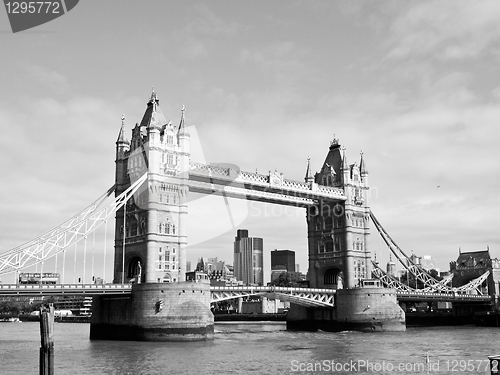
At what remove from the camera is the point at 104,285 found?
59.1 meters

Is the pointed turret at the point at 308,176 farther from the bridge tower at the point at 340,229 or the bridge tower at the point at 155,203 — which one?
the bridge tower at the point at 155,203

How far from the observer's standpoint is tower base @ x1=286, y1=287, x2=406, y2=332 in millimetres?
77312

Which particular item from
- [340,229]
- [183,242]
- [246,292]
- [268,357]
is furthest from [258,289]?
[268,357]

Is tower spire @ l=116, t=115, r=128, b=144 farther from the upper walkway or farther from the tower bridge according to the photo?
the upper walkway

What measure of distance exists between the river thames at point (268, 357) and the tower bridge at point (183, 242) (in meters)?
4.29

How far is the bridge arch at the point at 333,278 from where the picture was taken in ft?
291

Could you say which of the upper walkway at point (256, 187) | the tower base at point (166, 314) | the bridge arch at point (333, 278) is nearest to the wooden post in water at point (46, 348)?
the tower base at point (166, 314)

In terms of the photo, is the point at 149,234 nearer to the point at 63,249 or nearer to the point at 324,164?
the point at 63,249

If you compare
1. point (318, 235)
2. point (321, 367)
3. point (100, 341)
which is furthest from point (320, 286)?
point (321, 367)

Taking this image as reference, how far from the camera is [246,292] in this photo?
70.5 metres

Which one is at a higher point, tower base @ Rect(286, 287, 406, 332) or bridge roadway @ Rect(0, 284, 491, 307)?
→ bridge roadway @ Rect(0, 284, 491, 307)

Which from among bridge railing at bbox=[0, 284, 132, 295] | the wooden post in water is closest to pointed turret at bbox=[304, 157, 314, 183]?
bridge railing at bbox=[0, 284, 132, 295]

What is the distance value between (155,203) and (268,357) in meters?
25.6

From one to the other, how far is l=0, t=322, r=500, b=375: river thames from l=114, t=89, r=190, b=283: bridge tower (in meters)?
10.9
